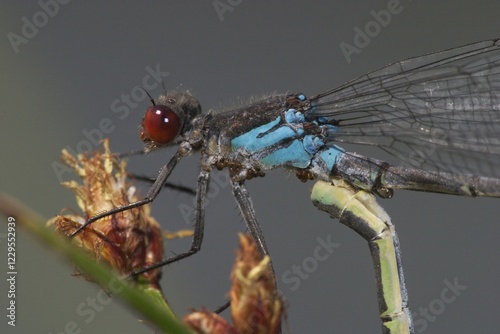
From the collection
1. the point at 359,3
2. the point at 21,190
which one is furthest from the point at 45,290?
the point at 359,3
